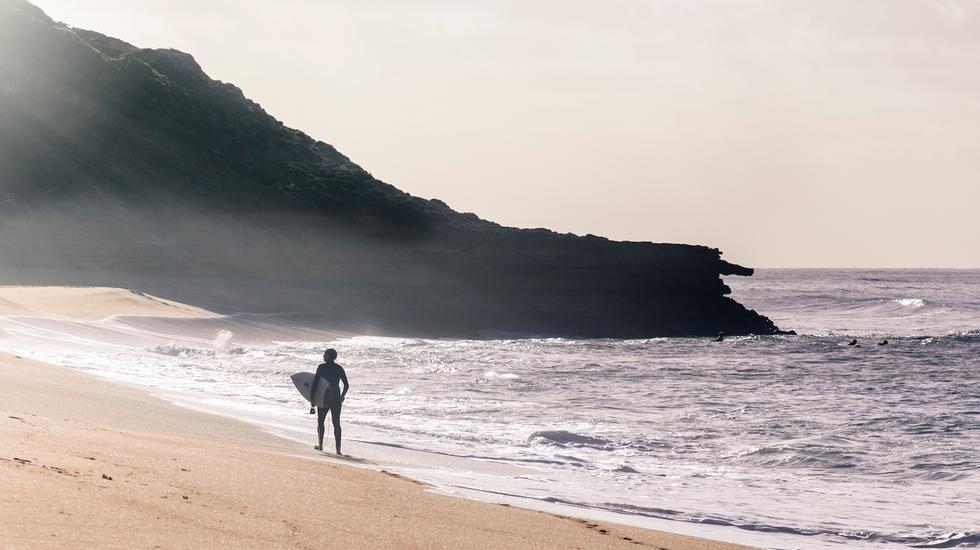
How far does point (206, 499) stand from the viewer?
6.94 m

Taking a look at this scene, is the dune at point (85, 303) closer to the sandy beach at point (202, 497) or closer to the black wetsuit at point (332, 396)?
the black wetsuit at point (332, 396)

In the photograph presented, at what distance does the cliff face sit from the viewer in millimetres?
49062

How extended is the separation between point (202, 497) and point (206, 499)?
4cm

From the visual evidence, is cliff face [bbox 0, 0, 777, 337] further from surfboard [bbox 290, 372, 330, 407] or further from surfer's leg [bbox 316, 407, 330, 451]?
surfer's leg [bbox 316, 407, 330, 451]

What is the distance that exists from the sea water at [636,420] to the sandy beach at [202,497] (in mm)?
1348

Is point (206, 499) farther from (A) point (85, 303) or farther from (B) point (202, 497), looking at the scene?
(A) point (85, 303)

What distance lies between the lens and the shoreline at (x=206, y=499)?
570 cm

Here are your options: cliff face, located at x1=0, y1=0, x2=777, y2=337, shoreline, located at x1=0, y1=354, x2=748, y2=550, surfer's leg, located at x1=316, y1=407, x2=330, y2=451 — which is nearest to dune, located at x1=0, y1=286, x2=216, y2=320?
cliff face, located at x1=0, y1=0, x2=777, y2=337

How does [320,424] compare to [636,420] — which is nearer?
[320,424]

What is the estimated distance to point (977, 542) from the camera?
409 inches

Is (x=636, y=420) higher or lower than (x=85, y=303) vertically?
lower

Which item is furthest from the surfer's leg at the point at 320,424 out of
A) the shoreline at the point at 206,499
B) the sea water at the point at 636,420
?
the shoreline at the point at 206,499

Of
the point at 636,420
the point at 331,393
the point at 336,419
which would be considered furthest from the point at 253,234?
the point at 336,419

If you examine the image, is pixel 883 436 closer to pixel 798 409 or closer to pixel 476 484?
pixel 798 409
